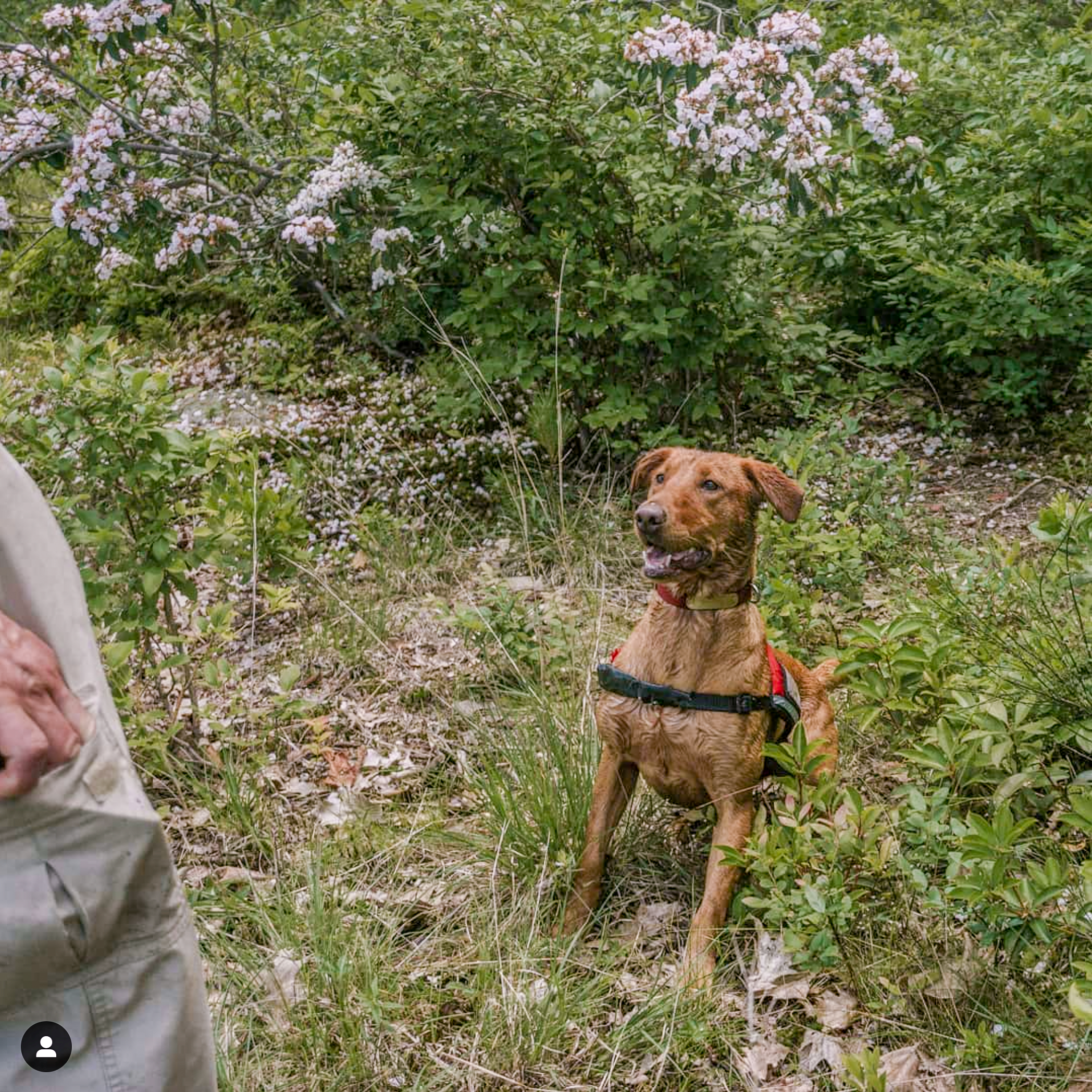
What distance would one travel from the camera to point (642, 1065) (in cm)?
242

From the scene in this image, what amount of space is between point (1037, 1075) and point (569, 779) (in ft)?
4.35

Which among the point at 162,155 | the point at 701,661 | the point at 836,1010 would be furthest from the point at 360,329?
the point at 836,1010

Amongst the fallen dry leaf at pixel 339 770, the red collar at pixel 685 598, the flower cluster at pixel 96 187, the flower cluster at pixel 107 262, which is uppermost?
the flower cluster at pixel 96 187

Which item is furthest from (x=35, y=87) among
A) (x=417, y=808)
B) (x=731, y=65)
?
(x=417, y=808)

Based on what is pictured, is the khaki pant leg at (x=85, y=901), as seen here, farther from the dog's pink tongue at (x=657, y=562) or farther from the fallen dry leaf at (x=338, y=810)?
the fallen dry leaf at (x=338, y=810)

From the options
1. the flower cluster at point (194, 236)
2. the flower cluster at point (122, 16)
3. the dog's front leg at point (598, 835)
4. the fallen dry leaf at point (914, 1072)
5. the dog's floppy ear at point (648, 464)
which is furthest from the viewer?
the flower cluster at point (194, 236)

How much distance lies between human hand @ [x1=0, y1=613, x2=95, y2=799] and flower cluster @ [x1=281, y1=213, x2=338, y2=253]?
410cm

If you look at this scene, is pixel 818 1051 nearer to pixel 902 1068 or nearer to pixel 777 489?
pixel 902 1068

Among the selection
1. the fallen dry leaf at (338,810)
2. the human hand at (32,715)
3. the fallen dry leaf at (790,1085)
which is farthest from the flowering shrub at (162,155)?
the human hand at (32,715)

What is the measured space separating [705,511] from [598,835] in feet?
2.96

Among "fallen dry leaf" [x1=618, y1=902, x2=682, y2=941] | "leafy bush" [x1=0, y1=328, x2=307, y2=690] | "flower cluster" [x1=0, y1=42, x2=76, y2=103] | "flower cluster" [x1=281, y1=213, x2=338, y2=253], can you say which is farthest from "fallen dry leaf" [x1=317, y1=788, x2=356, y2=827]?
"flower cluster" [x1=0, y1=42, x2=76, y2=103]

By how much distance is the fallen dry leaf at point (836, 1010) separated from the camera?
249 centimetres

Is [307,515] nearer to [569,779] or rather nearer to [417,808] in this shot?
[417,808]

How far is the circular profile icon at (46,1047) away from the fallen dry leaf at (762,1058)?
1.66 metres
